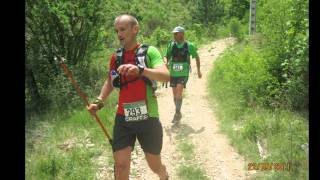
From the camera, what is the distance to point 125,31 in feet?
15.0

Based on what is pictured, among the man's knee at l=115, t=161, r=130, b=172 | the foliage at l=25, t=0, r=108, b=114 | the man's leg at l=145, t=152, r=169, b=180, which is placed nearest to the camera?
the man's knee at l=115, t=161, r=130, b=172

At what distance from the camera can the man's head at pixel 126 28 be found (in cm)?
455

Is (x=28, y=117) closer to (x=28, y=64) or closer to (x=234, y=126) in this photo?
(x=28, y=64)

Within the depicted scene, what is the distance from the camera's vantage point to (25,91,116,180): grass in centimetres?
662

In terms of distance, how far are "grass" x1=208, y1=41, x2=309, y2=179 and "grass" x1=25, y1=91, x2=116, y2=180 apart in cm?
233

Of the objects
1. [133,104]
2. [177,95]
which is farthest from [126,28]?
[177,95]

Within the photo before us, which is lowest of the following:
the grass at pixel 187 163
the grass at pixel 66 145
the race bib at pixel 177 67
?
the grass at pixel 187 163

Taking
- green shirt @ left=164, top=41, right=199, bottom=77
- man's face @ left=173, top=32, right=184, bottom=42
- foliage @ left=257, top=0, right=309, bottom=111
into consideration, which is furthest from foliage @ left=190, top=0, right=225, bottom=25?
man's face @ left=173, top=32, right=184, bottom=42
